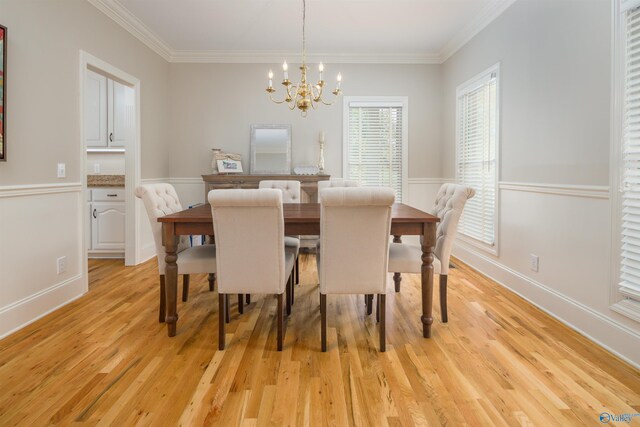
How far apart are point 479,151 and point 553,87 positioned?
1.31 metres

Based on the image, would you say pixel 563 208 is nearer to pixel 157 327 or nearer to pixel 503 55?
pixel 503 55

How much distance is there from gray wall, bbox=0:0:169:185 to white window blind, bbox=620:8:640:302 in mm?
3700

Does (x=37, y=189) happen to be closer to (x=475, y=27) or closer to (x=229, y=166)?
(x=229, y=166)

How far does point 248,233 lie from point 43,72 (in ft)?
6.77

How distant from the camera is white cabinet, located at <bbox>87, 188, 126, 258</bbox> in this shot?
4.42m

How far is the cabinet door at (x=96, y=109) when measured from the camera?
14.5 feet

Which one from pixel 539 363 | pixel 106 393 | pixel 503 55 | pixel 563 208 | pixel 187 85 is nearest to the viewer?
pixel 106 393

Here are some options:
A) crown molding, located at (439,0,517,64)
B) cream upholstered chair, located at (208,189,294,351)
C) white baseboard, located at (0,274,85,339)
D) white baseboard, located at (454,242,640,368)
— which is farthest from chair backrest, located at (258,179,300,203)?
crown molding, located at (439,0,517,64)

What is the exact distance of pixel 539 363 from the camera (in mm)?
2023

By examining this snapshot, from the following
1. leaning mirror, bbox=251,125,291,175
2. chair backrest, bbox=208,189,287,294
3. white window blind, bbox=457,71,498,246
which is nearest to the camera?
chair backrest, bbox=208,189,287,294

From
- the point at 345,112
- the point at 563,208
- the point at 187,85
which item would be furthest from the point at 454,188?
the point at 187,85

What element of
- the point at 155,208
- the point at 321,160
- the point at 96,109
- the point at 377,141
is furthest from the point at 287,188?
the point at 96,109

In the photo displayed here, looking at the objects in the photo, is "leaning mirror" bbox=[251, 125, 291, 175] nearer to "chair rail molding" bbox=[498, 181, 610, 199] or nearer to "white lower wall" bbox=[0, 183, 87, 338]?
"white lower wall" bbox=[0, 183, 87, 338]

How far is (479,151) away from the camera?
13.3 ft
